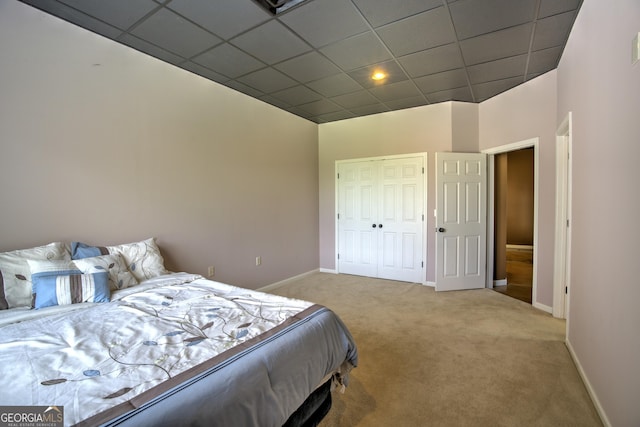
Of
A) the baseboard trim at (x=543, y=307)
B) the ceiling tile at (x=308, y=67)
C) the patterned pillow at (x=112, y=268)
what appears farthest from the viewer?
the baseboard trim at (x=543, y=307)

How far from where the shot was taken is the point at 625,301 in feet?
4.57

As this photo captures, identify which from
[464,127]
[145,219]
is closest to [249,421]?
[145,219]

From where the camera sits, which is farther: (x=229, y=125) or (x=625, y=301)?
(x=229, y=125)

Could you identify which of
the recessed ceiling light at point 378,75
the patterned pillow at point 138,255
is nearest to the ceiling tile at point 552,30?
the recessed ceiling light at point 378,75

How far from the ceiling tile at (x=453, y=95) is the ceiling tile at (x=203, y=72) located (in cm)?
275

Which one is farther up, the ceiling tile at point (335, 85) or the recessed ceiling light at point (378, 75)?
the ceiling tile at point (335, 85)

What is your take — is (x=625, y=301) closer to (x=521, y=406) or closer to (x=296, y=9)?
(x=521, y=406)

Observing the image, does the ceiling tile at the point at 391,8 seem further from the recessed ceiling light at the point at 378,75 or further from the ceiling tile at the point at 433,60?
the recessed ceiling light at the point at 378,75

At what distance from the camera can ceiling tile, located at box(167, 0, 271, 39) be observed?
2.10 m

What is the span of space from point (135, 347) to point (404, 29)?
2.93 m

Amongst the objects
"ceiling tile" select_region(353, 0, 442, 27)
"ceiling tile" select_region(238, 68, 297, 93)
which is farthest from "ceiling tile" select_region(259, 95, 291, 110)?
"ceiling tile" select_region(353, 0, 442, 27)

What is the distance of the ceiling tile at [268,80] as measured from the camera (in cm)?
321

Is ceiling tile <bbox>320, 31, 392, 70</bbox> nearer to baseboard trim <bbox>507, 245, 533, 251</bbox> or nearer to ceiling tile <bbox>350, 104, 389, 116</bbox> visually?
ceiling tile <bbox>350, 104, 389, 116</bbox>

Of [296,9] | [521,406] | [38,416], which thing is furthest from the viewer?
[296,9]
